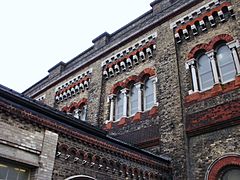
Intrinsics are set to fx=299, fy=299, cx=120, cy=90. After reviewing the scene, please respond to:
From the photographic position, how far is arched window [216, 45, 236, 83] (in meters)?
12.5

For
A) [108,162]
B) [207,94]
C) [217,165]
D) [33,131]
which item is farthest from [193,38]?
[33,131]

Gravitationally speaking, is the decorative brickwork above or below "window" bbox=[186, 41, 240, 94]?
below

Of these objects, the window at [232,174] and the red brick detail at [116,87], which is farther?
the red brick detail at [116,87]

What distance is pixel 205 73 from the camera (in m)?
13.5

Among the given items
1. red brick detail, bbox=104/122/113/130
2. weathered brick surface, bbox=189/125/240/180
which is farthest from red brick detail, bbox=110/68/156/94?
weathered brick surface, bbox=189/125/240/180

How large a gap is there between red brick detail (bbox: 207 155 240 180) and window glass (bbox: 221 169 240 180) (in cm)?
23

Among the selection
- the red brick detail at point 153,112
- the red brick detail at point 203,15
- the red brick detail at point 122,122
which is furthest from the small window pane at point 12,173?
the red brick detail at point 203,15

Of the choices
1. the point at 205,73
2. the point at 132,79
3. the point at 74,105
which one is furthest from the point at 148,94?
the point at 74,105

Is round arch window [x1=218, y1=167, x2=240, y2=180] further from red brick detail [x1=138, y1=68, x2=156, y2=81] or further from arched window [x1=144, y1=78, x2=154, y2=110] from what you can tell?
red brick detail [x1=138, y1=68, x2=156, y2=81]

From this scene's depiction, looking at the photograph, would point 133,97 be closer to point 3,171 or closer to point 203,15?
point 203,15

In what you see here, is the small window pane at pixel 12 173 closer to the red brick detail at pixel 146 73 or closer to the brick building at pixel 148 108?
the brick building at pixel 148 108

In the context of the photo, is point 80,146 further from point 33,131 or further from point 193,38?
point 193,38

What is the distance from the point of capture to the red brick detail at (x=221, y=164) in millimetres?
10500

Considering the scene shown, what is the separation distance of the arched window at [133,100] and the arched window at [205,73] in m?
3.76
